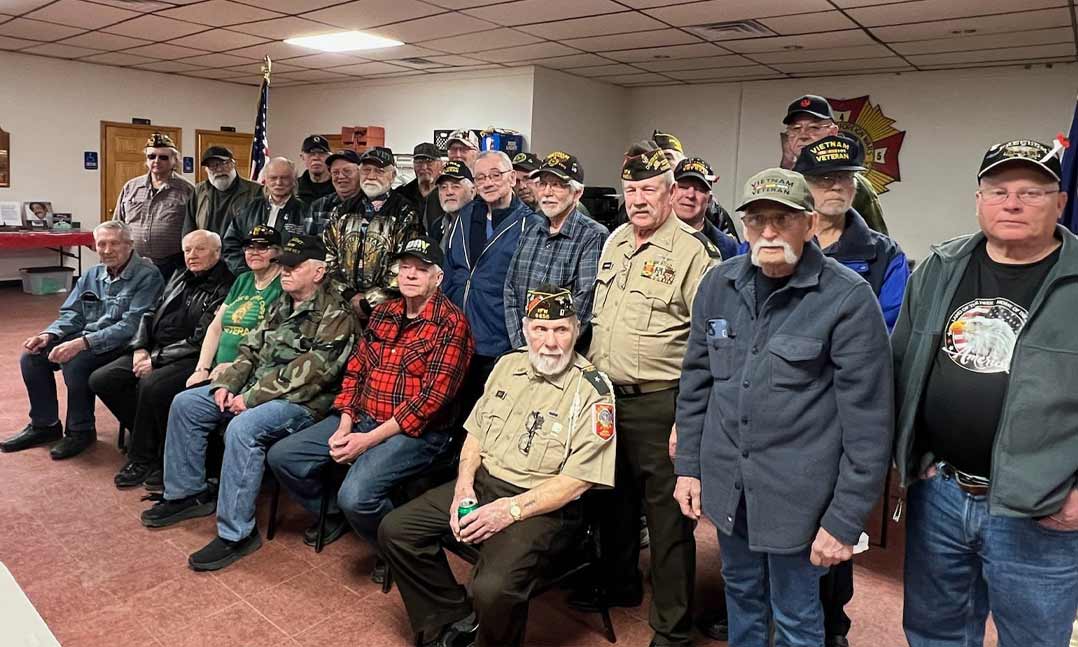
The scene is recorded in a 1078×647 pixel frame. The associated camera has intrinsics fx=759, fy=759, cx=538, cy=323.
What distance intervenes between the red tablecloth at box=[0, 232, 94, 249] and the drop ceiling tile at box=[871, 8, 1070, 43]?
8443 millimetres

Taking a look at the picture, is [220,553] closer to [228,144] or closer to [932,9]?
[932,9]

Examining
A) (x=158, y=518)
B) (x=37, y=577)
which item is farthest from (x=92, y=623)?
(x=158, y=518)

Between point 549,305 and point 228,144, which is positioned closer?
point 549,305

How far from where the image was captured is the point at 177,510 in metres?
3.40

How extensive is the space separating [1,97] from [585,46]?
710 cm

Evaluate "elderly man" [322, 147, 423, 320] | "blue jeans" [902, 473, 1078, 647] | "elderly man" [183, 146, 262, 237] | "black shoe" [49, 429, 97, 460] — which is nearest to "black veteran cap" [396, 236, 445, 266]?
"elderly man" [322, 147, 423, 320]

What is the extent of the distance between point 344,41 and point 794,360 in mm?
6617

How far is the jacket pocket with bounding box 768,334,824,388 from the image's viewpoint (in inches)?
68.5

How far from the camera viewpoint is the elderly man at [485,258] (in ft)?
10.8

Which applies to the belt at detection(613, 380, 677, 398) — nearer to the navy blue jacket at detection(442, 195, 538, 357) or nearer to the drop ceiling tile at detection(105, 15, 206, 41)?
the navy blue jacket at detection(442, 195, 538, 357)

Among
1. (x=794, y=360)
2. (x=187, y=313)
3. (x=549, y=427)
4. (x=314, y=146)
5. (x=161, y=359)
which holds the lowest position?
(x=161, y=359)

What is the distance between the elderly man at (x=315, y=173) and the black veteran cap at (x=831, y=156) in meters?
3.49

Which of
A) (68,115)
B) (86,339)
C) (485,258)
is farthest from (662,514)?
(68,115)

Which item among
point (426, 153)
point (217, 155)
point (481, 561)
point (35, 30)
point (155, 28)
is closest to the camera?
point (481, 561)
